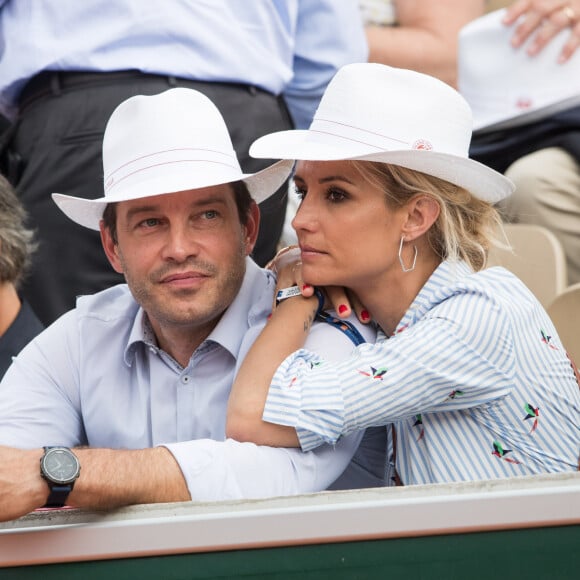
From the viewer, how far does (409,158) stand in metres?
2.37

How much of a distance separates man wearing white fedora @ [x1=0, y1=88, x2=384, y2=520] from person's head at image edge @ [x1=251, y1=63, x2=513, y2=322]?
17 cm

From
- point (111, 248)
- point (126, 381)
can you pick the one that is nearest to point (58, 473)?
point (126, 381)

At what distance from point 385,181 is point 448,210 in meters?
0.16

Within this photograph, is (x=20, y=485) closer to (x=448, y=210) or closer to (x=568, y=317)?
(x=448, y=210)

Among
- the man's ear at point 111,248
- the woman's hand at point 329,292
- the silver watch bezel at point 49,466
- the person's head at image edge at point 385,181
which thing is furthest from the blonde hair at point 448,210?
the silver watch bezel at point 49,466

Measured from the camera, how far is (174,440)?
258 centimetres

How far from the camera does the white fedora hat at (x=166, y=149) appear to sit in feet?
8.32

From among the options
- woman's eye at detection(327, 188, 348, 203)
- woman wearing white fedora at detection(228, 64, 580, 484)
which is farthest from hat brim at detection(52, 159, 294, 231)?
woman's eye at detection(327, 188, 348, 203)

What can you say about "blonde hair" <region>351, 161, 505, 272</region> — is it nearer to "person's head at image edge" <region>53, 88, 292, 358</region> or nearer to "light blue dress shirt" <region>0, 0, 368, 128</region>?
"person's head at image edge" <region>53, 88, 292, 358</region>

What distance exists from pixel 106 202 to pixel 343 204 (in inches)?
22.9

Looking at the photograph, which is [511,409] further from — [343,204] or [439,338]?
[343,204]

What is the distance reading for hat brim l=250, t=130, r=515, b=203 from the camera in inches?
93.0

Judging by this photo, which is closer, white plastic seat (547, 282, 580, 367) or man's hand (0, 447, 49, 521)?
man's hand (0, 447, 49, 521)

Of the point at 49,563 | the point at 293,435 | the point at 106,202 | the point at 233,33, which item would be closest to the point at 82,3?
the point at 233,33
